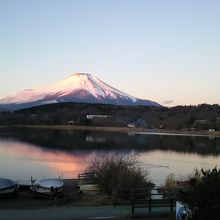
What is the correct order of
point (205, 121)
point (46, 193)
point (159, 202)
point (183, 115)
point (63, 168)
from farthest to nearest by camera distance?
point (183, 115) → point (205, 121) → point (63, 168) → point (46, 193) → point (159, 202)

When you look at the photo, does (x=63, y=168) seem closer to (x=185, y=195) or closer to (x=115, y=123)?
(x=185, y=195)

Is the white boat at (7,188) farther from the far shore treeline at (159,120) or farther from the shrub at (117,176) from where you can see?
the far shore treeline at (159,120)

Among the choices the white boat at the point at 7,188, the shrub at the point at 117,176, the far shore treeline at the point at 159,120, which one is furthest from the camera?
the far shore treeline at the point at 159,120

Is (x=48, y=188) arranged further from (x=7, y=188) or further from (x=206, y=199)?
(x=206, y=199)

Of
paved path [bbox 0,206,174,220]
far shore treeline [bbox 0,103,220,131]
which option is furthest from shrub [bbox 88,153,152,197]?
far shore treeline [bbox 0,103,220,131]

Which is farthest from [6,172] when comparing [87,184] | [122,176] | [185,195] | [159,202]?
[185,195]

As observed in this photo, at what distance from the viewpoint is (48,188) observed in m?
20.4

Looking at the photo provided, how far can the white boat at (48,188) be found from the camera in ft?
65.8

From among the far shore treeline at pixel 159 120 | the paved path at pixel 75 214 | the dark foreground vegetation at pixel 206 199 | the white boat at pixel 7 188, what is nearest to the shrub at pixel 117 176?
the paved path at pixel 75 214

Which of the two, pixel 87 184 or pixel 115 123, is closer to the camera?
pixel 87 184

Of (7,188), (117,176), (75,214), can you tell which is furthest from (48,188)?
(75,214)

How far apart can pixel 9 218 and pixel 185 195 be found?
6.28 meters

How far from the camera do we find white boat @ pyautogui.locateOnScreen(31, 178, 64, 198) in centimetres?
2006

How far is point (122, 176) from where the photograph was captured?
1836 centimetres
